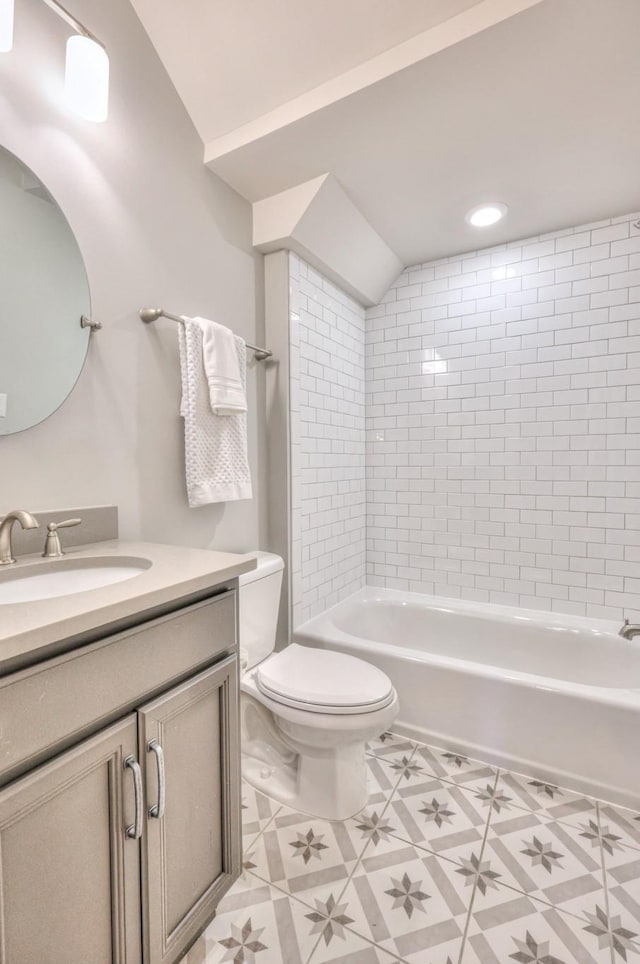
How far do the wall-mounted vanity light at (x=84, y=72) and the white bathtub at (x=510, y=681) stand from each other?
200cm

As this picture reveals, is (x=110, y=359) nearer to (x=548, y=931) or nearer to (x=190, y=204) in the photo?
(x=190, y=204)

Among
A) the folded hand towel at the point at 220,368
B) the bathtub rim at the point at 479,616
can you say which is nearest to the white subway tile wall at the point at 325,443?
the bathtub rim at the point at 479,616

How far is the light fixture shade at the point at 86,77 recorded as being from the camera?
1.11 metres

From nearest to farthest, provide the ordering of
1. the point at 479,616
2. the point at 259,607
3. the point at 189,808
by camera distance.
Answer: the point at 189,808, the point at 259,607, the point at 479,616

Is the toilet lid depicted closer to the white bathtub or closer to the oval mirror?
→ the white bathtub

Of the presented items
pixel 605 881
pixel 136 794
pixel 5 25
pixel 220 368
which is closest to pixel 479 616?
pixel 605 881

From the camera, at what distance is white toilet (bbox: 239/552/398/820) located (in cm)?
138

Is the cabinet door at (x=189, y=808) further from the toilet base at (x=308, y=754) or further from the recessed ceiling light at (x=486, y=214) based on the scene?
the recessed ceiling light at (x=486, y=214)

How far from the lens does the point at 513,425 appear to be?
2.33m

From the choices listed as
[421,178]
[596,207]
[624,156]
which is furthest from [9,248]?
[596,207]

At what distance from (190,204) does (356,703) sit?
1.86 metres

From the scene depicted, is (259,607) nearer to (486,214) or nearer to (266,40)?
(266,40)

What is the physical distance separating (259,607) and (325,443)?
0.99 meters

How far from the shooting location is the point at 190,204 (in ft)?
5.38
